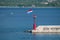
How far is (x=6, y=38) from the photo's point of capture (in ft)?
181

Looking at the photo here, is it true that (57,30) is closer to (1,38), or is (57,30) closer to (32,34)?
(32,34)

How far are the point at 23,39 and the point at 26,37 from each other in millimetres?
2105

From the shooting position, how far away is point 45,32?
58.2 m

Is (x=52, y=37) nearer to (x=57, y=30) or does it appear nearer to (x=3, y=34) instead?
(x=57, y=30)

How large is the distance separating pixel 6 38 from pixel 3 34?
209 inches

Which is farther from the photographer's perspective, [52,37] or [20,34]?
[20,34]

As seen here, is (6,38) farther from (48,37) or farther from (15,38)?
(48,37)

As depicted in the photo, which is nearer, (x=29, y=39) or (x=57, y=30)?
(x=29, y=39)

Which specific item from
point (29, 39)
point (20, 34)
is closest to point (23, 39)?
point (29, 39)

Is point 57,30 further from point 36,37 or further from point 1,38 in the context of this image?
point 1,38

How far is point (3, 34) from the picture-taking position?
60.3 meters

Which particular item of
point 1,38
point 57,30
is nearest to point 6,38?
point 1,38

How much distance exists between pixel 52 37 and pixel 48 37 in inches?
21.8

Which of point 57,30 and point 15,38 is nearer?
point 15,38
